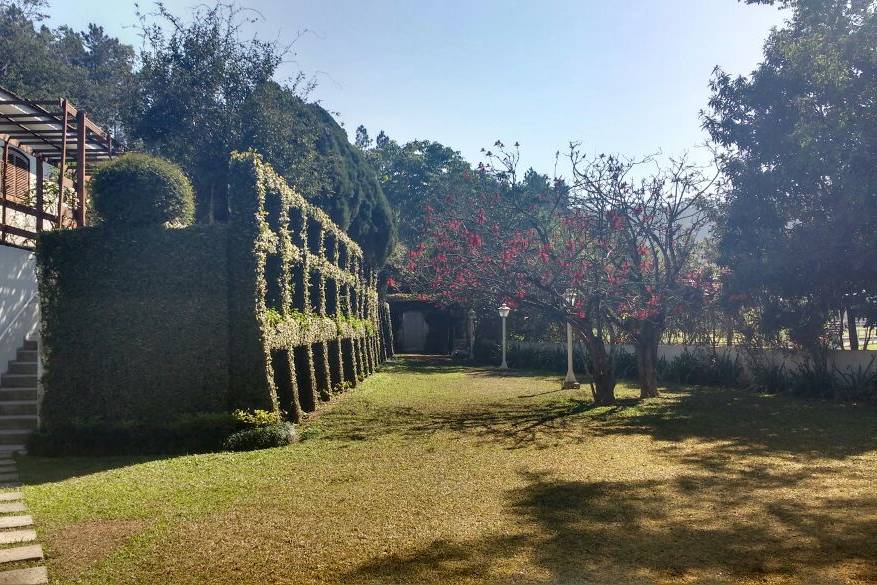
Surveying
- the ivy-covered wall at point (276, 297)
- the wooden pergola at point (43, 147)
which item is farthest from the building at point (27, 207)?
the ivy-covered wall at point (276, 297)

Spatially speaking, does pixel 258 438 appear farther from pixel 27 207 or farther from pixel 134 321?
pixel 27 207

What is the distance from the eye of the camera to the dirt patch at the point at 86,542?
477 cm

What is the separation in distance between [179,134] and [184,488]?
14718mm

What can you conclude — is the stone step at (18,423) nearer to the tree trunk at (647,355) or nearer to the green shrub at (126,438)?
the green shrub at (126,438)

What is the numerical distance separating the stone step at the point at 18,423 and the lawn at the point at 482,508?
1559 millimetres

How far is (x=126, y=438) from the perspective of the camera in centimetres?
966

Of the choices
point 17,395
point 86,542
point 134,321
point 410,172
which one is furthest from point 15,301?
point 410,172

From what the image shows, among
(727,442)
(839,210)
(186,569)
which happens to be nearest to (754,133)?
(839,210)

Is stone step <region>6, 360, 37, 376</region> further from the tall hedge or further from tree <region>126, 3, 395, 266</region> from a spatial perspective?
tree <region>126, 3, 395, 266</region>

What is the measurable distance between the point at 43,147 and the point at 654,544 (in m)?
17.3

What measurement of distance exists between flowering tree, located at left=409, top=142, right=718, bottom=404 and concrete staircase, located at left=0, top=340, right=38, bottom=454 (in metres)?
8.10

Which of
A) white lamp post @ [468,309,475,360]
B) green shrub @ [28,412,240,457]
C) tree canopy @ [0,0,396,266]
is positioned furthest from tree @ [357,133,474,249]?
green shrub @ [28,412,240,457]

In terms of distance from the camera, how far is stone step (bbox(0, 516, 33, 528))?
5797 millimetres

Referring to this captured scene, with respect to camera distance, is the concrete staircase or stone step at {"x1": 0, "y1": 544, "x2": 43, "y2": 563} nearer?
stone step at {"x1": 0, "y1": 544, "x2": 43, "y2": 563}
